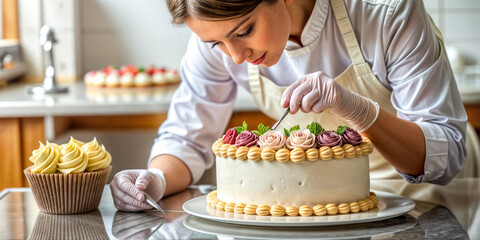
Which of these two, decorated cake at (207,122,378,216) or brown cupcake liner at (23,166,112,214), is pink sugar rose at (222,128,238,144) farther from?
brown cupcake liner at (23,166,112,214)

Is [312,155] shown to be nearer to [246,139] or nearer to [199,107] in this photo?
[246,139]

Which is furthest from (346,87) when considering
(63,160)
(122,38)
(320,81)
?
(122,38)

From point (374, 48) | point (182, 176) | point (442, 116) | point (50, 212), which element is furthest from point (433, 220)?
point (50, 212)

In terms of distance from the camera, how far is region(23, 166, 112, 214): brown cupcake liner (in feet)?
4.35

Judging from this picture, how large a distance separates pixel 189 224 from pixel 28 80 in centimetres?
250

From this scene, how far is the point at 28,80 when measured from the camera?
11.5 ft

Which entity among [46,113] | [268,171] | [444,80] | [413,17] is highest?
[413,17]

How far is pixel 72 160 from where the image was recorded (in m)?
1.33

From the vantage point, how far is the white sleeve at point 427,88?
4.72ft

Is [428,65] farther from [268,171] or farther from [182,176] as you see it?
[182,176]

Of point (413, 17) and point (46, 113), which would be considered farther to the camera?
point (46, 113)

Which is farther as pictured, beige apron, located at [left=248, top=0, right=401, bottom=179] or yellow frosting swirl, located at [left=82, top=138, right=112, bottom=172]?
beige apron, located at [left=248, top=0, right=401, bottom=179]

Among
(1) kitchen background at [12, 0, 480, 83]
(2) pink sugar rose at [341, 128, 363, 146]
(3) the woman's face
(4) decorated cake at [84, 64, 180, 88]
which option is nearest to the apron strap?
(3) the woman's face

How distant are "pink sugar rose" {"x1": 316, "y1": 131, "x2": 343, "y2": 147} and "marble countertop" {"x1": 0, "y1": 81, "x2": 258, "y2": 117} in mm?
1541
